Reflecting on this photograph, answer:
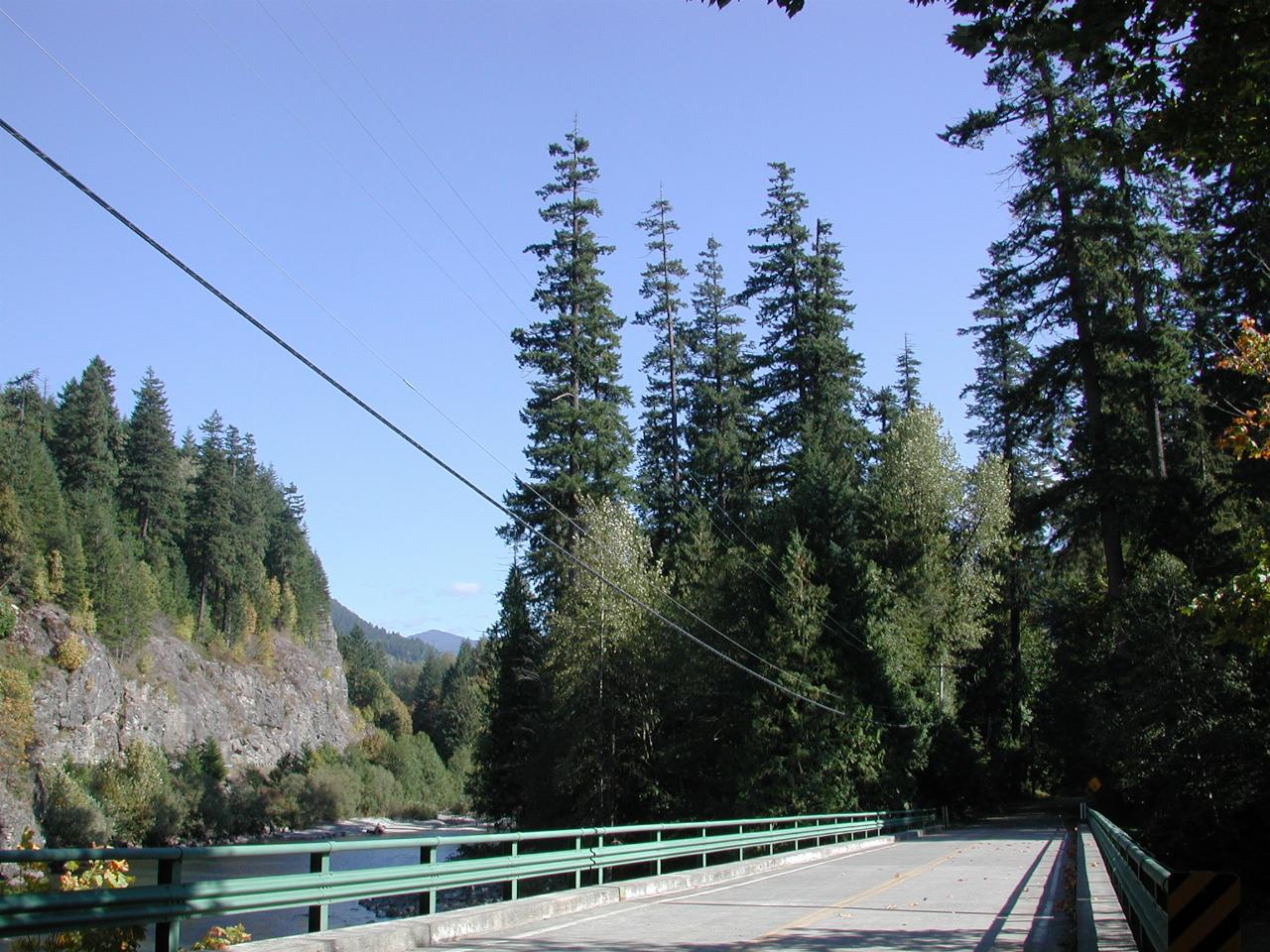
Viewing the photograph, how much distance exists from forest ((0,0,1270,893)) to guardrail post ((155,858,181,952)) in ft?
27.4

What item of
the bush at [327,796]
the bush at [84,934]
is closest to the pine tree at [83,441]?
the bush at [327,796]

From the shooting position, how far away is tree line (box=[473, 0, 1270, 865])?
29.7 m

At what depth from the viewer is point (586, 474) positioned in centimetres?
4816

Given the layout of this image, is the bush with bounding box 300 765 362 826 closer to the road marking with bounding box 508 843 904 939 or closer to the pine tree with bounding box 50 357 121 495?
the pine tree with bounding box 50 357 121 495

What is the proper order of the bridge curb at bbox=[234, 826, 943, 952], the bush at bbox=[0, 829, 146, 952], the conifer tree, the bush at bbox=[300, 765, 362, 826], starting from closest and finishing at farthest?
the bridge curb at bbox=[234, 826, 943, 952]
the bush at bbox=[0, 829, 146, 952]
the conifer tree
the bush at bbox=[300, 765, 362, 826]

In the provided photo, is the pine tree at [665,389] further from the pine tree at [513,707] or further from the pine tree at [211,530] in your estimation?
the pine tree at [211,530]

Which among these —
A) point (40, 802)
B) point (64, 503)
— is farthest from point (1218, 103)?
point (64, 503)

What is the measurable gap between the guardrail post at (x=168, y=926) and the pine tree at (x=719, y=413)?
44894 mm

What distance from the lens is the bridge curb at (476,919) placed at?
363 inches

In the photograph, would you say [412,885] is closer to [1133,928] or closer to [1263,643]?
[1133,928]

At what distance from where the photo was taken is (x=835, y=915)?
13.9 meters

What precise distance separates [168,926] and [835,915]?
28.8 ft

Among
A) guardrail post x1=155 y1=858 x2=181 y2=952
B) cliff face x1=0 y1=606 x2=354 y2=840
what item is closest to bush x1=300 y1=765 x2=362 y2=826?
cliff face x1=0 y1=606 x2=354 y2=840

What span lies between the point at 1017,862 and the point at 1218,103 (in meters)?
19.3
